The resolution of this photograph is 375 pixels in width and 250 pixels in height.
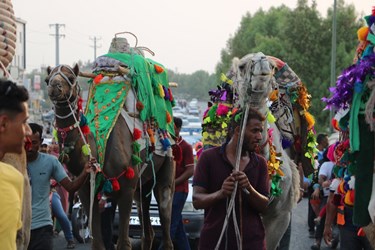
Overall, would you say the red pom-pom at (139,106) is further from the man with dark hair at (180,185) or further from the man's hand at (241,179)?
the man's hand at (241,179)

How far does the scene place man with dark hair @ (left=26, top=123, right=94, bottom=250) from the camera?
342 inches

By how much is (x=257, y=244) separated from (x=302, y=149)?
4.08 metres

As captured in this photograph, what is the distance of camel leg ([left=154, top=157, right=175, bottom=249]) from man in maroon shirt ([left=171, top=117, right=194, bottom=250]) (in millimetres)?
390

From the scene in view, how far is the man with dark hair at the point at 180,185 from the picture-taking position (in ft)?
41.9

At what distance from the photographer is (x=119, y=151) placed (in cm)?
1080

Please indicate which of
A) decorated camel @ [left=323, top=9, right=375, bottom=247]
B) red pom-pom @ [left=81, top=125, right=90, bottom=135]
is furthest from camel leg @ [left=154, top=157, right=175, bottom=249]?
decorated camel @ [left=323, top=9, right=375, bottom=247]

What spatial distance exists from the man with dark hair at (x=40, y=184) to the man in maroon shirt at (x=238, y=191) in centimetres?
174

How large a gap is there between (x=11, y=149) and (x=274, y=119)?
15.6 feet

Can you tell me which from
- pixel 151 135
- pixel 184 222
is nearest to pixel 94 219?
pixel 151 135

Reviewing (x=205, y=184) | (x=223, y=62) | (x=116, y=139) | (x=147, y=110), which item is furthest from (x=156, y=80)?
(x=223, y=62)

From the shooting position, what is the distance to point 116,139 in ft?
35.5

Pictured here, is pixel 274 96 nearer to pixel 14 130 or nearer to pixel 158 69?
pixel 158 69

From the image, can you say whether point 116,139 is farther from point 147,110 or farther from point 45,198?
point 45,198

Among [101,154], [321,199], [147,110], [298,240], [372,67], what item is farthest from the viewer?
[298,240]
